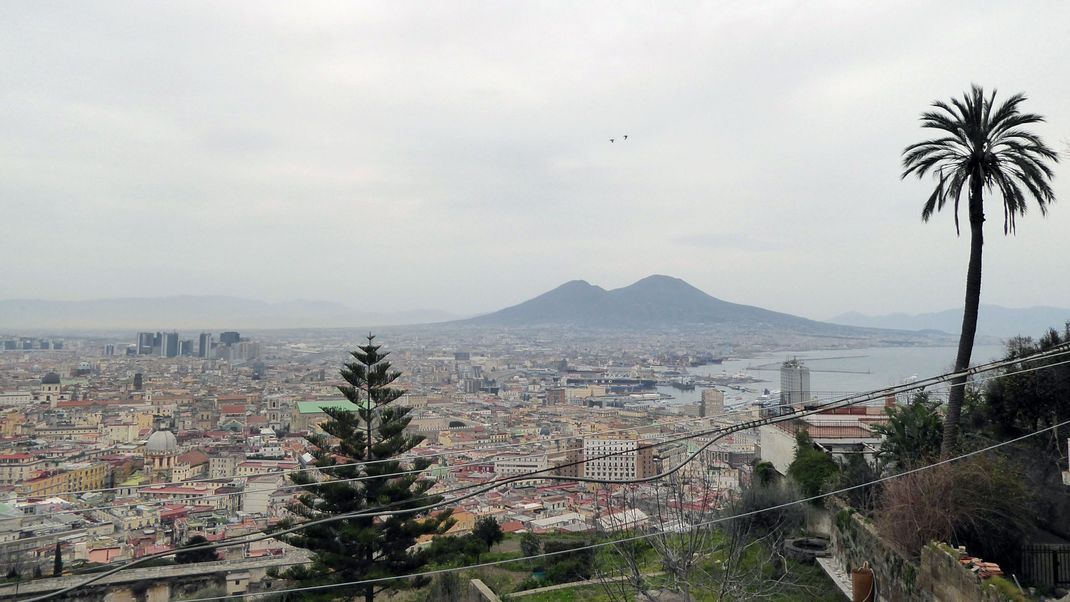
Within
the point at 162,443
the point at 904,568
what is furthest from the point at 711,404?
the point at 904,568

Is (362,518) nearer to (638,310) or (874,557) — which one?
(874,557)

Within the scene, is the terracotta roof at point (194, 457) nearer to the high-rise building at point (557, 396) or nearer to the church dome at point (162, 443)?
the church dome at point (162, 443)

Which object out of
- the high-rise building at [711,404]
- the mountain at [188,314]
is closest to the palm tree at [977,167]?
the high-rise building at [711,404]

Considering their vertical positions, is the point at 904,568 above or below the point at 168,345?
above

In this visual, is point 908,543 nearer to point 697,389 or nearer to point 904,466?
point 904,466

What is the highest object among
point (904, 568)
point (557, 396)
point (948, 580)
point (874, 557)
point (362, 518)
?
point (948, 580)

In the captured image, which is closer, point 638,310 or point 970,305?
point 970,305

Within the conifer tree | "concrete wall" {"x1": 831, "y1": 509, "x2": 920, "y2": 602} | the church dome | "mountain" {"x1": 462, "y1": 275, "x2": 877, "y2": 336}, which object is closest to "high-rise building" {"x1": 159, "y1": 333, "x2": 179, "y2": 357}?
the church dome
